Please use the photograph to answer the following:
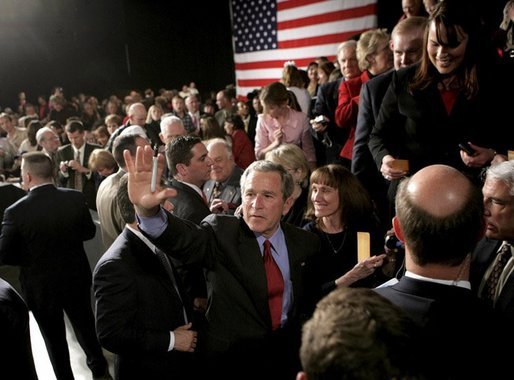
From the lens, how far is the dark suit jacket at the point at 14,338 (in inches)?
64.1

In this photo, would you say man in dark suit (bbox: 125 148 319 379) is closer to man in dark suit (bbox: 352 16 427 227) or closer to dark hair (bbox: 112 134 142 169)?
man in dark suit (bbox: 352 16 427 227)

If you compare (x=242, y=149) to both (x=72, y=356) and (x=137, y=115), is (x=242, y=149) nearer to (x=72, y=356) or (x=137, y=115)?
(x=137, y=115)

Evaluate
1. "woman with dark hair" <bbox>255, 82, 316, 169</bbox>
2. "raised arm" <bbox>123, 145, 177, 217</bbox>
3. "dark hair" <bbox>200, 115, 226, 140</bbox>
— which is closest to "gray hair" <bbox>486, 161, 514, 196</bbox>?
"raised arm" <bbox>123, 145, 177, 217</bbox>

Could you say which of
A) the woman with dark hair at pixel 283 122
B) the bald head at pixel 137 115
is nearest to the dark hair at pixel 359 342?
the woman with dark hair at pixel 283 122

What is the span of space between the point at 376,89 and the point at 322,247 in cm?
92

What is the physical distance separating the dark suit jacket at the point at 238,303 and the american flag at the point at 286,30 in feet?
20.5

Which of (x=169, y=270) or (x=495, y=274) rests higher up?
(x=495, y=274)

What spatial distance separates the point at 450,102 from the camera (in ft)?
7.79

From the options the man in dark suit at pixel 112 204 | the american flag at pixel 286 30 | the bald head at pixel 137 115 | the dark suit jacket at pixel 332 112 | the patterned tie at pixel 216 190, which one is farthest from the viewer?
the american flag at pixel 286 30

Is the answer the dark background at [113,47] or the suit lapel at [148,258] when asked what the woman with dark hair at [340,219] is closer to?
the suit lapel at [148,258]

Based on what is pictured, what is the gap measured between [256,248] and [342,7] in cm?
667

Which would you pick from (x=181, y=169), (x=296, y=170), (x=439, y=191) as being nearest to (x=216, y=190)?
(x=181, y=169)

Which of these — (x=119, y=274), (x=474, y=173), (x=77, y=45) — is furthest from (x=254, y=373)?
(x=77, y=45)

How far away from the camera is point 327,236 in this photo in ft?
9.09
